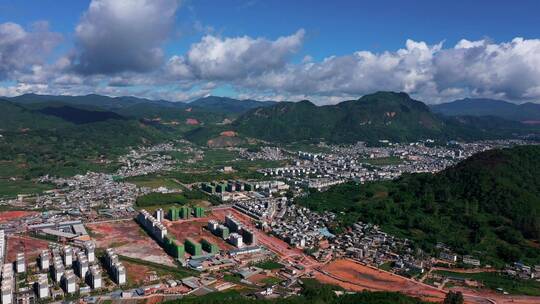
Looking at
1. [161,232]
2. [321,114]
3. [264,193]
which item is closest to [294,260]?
[161,232]

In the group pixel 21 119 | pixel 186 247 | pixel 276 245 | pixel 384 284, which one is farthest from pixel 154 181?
pixel 21 119

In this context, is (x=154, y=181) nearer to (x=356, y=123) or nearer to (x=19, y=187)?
(x=19, y=187)

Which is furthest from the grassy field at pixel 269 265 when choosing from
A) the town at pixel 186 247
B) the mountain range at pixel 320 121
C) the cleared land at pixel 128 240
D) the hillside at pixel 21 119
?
the hillside at pixel 21 119

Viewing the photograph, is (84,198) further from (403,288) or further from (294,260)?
(403,288)

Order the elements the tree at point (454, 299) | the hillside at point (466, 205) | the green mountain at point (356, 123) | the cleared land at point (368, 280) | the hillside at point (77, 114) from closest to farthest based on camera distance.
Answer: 1. the tree at point (454, 299)
2. the cleared land at point (368, 280)
3. the hillside at point (466, 205)
4. the green mountain at point (356, 123)
5. the hillside at point (77, 114)

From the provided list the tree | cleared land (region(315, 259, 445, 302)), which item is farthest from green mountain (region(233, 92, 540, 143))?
the tree

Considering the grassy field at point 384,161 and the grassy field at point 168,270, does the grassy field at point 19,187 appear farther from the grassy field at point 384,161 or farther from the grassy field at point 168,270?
the grassy field at point 384,161

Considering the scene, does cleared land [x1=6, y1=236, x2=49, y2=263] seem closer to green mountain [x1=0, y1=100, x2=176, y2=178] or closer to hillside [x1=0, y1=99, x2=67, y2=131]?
green mountain [x1=0, y1=100, x2=176, y2=178]
